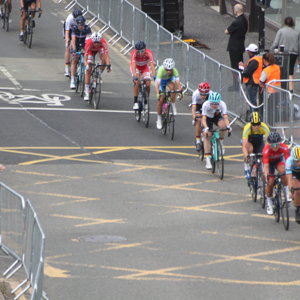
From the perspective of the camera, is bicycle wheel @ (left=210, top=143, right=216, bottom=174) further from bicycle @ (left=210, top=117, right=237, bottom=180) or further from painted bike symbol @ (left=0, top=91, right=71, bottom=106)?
painted bike symbol @ (left=0, top=91, right=71, bottom=106)

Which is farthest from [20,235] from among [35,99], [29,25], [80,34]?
[29,25]

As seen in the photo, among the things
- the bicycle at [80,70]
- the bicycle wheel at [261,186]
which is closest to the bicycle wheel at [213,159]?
the bicycle wheel at [261,186]

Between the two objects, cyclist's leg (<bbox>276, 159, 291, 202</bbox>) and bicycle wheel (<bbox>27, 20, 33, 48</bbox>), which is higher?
bicycle wheel (<bbox>27, 20, 33, 48</bbox>)

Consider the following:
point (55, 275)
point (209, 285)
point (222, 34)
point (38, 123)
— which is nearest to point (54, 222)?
point (55, 275)

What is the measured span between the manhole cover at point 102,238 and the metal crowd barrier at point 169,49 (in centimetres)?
751

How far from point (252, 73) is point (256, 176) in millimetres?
6350

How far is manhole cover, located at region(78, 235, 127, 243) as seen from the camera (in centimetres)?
1534

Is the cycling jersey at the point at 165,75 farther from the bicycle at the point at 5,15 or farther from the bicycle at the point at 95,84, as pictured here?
the bicycle at the point at 5,15

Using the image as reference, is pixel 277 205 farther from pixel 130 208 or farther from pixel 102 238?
pixel 102 238

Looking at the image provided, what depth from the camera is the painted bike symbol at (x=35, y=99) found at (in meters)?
25.7

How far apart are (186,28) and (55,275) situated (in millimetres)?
21918

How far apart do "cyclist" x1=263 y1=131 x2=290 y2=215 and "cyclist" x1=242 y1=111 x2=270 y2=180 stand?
938mm

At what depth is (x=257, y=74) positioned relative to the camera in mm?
23719

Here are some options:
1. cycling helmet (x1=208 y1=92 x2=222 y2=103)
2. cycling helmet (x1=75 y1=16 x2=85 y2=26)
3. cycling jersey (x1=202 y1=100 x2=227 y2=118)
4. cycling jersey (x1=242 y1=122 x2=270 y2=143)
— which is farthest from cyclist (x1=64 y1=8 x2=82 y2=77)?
cycling jersey (x1=242 y1=122 x2=270 y2=143)
